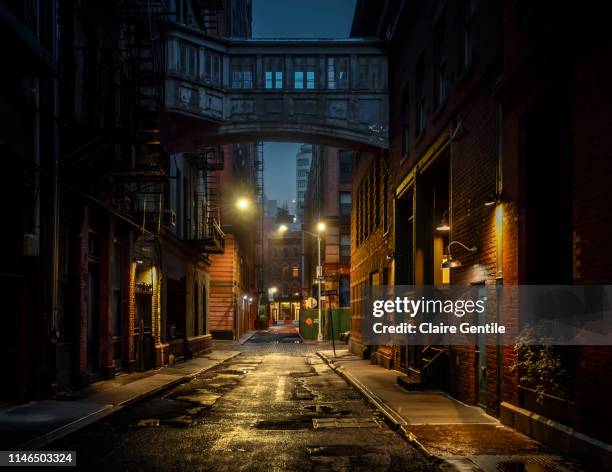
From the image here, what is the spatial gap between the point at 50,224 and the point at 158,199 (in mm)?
11058

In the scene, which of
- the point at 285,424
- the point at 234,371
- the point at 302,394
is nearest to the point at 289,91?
the point at 234,371

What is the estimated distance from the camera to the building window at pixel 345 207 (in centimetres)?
6025

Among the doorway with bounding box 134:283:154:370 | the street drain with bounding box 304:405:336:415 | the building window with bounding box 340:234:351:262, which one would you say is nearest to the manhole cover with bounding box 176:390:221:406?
the street drain with bounding box 304:405:336:415

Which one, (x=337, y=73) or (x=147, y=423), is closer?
(x=147, y=423)

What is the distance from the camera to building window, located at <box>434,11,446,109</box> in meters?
18.4

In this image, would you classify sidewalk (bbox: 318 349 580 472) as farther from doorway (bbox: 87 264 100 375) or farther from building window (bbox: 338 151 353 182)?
building window (bbox: 338 151 353 182)

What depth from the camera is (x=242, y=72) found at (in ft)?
91.7

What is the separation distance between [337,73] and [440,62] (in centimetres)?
963

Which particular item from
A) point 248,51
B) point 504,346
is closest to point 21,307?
point 504,346

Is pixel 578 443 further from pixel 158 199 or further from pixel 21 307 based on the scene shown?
pixel 158 199

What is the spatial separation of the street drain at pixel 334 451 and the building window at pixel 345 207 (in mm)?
50037

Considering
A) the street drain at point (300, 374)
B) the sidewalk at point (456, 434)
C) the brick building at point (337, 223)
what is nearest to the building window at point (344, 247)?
the brick building at point (337, 223)

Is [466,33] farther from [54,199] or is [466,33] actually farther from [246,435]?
[246,435]

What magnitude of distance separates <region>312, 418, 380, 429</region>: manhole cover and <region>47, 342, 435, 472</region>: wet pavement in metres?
0.02
